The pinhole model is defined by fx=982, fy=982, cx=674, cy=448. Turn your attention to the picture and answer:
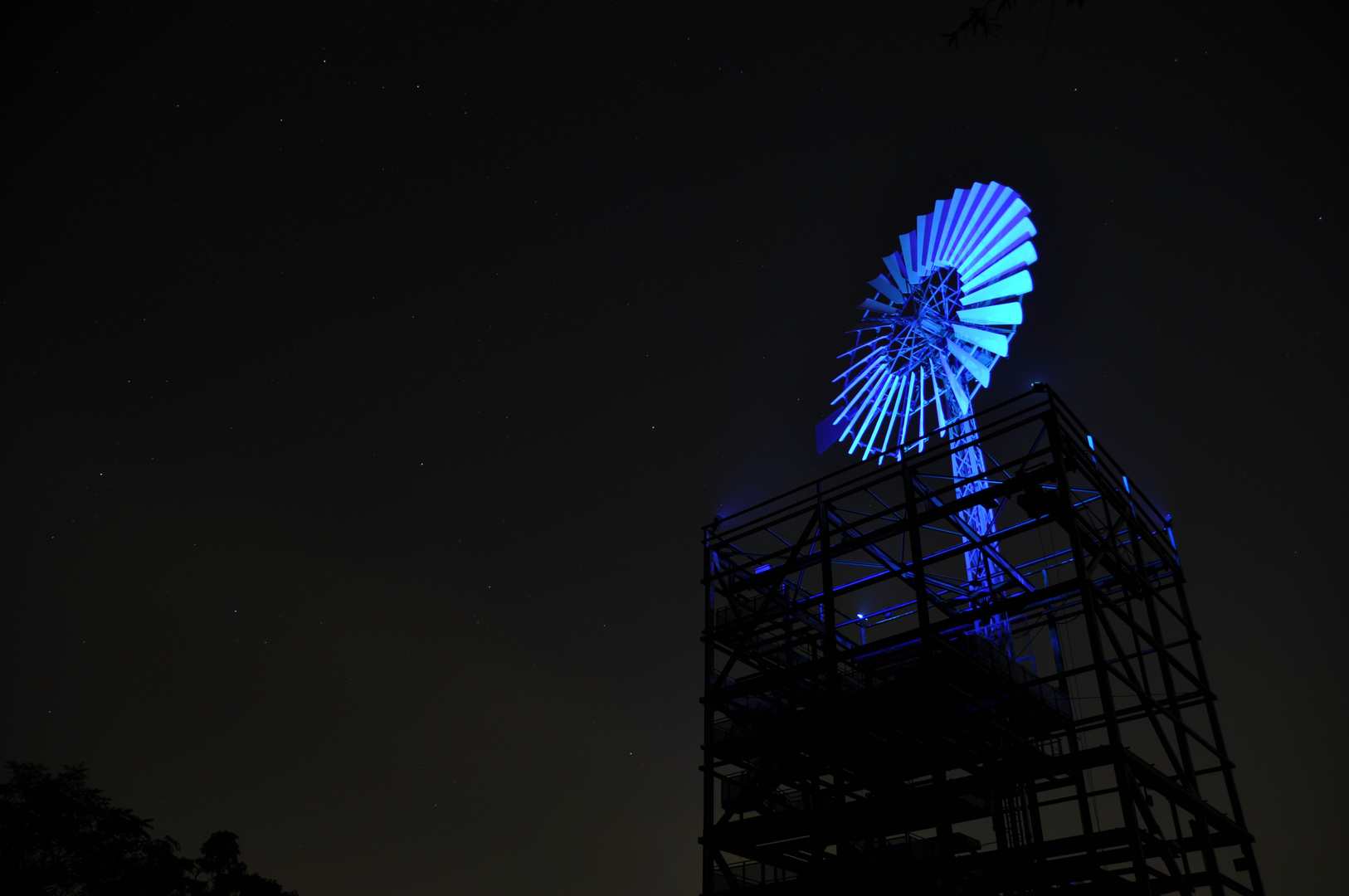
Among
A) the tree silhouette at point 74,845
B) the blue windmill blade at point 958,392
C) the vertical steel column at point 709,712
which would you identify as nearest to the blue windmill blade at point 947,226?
the blue windmill blade at point 958,392

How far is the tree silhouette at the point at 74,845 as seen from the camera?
34.4 meters

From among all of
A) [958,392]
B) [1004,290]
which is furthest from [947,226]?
[958,392]

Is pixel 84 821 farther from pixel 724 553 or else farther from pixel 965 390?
pixel 965 390

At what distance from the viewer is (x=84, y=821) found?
3634cm

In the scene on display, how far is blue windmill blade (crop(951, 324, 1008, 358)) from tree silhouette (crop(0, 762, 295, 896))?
36.2 meters

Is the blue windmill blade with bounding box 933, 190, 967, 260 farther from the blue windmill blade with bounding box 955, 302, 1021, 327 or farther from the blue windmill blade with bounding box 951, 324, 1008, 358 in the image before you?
the blue windmill blade with bounding box 951, 324, 1008, 358

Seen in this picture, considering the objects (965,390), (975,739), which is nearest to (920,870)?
(975,739)

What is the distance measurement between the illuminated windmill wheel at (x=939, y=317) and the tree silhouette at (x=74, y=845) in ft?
100

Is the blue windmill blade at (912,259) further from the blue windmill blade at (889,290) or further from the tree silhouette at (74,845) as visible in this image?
the tree silhouette at (74,845)

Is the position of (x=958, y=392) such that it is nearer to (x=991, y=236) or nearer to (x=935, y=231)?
(x=991, y=236)

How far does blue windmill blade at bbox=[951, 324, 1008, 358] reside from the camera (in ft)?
108

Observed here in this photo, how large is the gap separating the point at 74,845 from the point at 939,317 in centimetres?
3705

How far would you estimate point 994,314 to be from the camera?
111 feet

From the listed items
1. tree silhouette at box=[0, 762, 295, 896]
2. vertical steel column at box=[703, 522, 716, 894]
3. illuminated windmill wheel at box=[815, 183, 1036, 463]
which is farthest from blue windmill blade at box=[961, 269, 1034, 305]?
tree silhouette at box=[0, 762, 295, 896]
